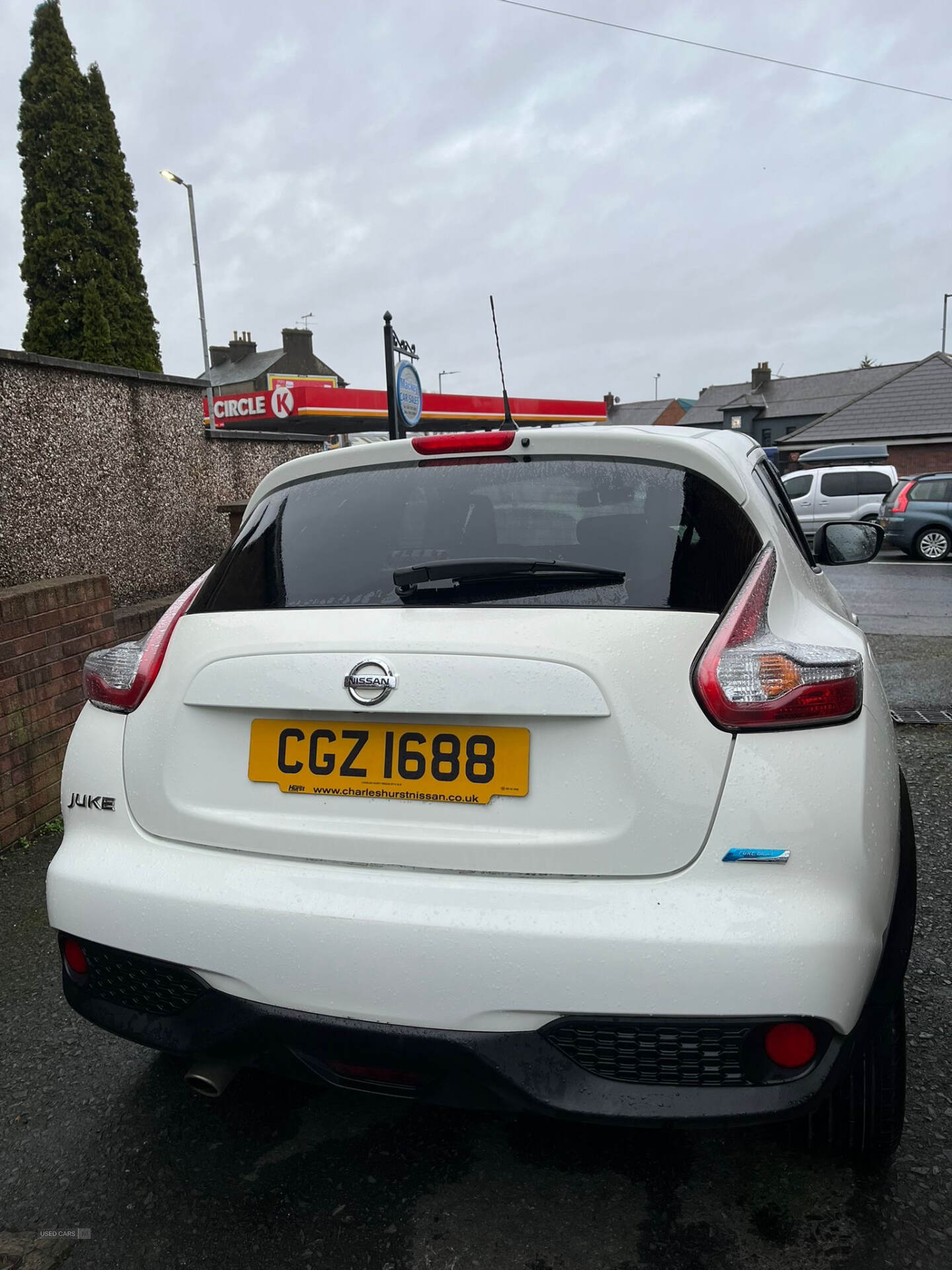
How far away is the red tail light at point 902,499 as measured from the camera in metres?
16.5

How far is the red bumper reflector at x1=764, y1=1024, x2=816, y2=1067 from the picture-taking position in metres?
1.54

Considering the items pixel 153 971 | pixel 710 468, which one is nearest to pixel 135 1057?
pixel 153 971

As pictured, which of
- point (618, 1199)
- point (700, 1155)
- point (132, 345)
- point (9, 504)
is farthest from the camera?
point (132, 345)

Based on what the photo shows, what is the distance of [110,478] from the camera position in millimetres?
6223

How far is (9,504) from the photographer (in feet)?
17.2

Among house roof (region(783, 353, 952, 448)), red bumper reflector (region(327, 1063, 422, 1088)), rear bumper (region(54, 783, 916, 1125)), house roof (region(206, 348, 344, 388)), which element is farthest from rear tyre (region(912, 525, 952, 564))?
house roof (region(206, 348, 344, 388))

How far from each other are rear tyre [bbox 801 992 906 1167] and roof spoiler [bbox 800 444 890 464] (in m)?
29.8

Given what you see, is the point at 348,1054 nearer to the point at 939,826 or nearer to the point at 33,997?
the point at 33,997

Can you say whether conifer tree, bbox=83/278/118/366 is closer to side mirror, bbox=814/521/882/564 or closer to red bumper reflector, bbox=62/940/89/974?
side mirror, bbox=814/521/882/564

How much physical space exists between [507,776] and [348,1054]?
570 millimetres

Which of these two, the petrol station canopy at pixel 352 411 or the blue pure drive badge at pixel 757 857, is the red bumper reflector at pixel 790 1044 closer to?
the blue pure drive badge at pixel 757 857

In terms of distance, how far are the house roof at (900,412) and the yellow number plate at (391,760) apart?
115 ft

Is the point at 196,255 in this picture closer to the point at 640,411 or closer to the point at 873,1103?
the point at 873,1103

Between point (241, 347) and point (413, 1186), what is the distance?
65.6 meters
